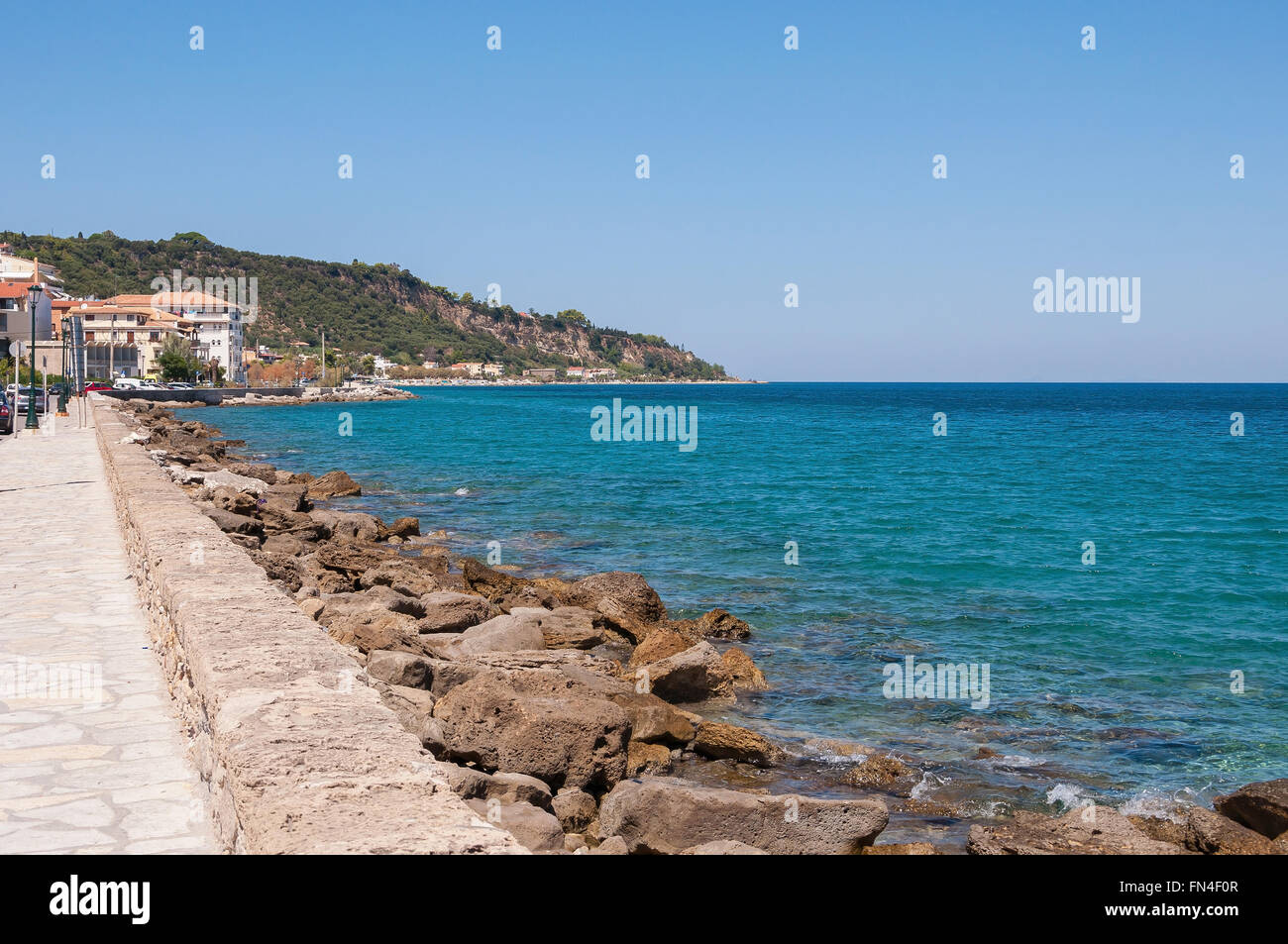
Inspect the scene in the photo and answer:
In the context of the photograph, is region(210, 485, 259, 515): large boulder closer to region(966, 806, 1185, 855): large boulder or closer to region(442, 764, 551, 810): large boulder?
region(442, 764, 551, 810): large boulder

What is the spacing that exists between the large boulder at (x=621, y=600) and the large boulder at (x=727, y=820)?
5962mm

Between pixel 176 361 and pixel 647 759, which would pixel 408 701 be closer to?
pixel 647 759

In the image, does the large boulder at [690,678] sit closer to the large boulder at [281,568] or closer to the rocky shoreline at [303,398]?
the large boulder at [281,568]

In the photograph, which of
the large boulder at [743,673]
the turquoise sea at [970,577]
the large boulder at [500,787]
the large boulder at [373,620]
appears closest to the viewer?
the large boulder at [500,787]

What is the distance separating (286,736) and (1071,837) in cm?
475

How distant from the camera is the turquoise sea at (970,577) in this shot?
9312 millimetres

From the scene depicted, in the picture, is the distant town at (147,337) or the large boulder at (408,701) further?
the distant town at (147,337)

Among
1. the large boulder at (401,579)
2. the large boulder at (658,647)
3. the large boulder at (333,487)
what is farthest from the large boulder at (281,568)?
the large boulder at (333,487)

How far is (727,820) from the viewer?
5.92 metres

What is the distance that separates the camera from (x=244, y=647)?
5.63m

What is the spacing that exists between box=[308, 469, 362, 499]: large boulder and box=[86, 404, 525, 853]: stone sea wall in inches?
790

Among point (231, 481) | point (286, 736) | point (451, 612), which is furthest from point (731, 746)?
point (231, 481)

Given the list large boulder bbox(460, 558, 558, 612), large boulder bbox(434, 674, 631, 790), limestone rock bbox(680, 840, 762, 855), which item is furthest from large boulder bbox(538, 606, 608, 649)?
limestone rock bbox(680, 840, 762, 855)

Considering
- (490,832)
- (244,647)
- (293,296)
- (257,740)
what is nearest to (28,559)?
(244,647)
